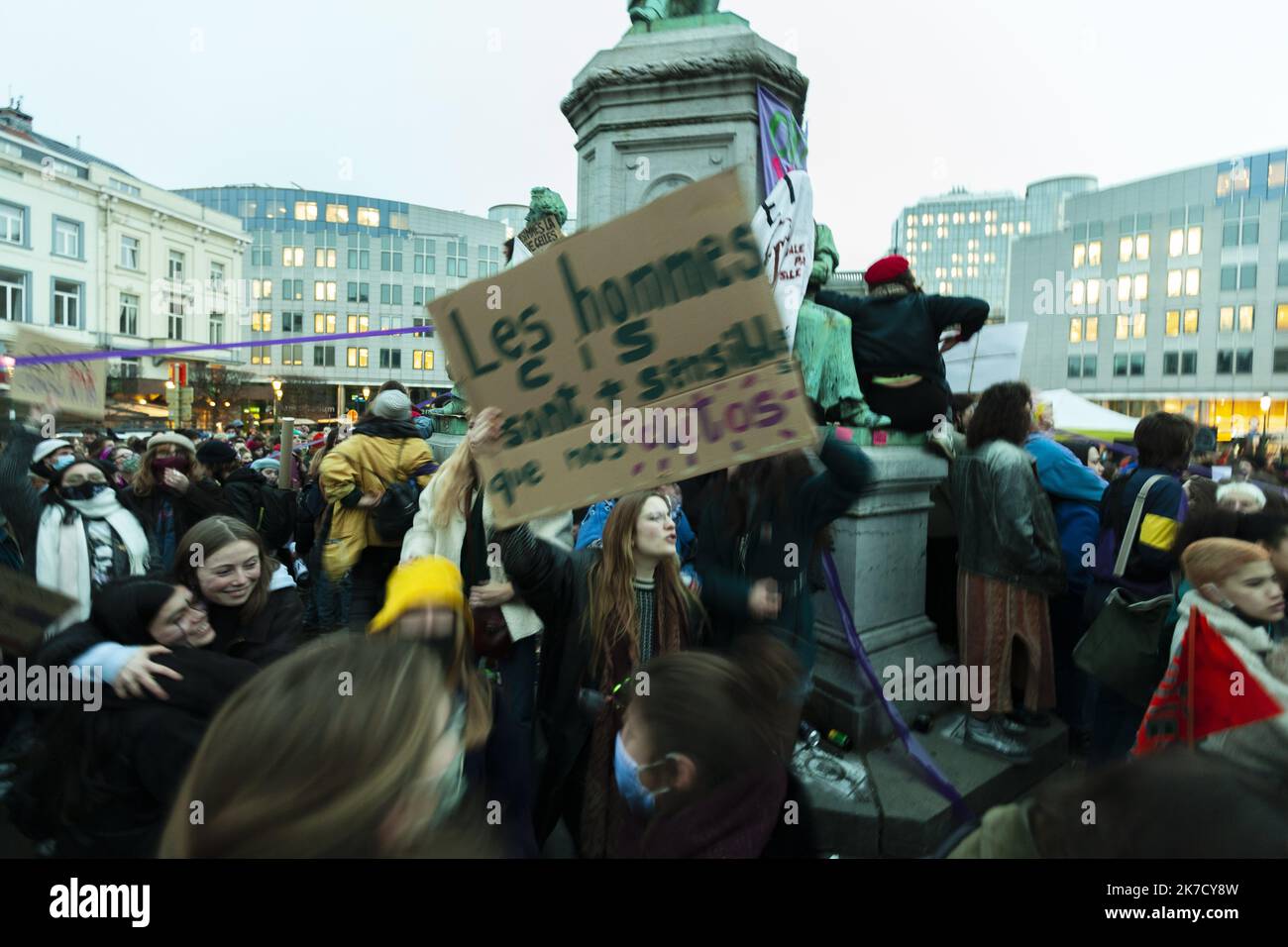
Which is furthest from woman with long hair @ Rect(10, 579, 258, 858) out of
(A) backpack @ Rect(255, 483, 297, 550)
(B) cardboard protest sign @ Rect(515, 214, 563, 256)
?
(B) cardboard protest sign @ Rect(515, 214, 563, 256)

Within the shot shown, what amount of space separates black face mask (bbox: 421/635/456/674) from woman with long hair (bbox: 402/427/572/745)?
103 cm

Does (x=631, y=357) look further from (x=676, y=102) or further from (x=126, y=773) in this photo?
(x=676, y=102)

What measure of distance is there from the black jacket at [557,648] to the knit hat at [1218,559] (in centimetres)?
176

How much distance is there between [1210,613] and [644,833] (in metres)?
2.09

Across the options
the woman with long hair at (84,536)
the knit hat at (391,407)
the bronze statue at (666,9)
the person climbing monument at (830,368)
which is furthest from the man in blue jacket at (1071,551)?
the woman with long hair at (84,536)

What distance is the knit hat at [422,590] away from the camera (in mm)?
2068

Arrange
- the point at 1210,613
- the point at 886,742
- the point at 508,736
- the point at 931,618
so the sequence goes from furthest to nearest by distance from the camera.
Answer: the point at 931,618, the point at 886,742, the point at 1210,613, the point at 508,736

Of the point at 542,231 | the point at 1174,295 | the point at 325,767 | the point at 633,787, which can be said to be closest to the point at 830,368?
the point at 633,787

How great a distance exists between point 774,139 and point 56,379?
212 inches

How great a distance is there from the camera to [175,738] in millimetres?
1785

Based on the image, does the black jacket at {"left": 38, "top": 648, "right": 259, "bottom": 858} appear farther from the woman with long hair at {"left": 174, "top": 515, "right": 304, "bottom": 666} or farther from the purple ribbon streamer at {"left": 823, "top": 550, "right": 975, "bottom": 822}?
the purple ribbon streamer at {"left": 823, "top": 550, "right": 975, "bottom": 822}

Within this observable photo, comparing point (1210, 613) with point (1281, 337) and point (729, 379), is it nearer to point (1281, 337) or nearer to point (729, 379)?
point (729, 379)

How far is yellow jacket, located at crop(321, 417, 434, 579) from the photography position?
4.34 m

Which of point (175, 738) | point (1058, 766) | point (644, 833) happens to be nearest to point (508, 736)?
point (644, 833)
